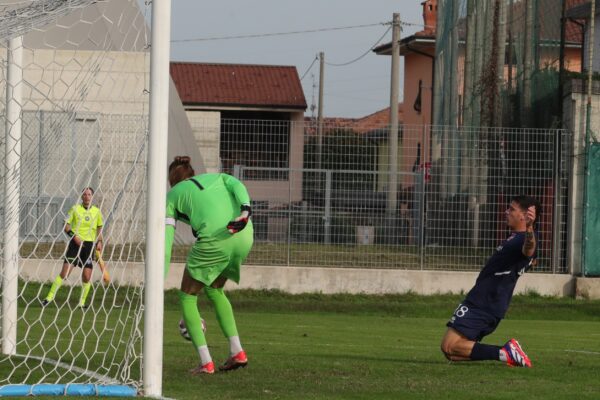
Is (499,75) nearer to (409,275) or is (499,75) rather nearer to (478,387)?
(409,275)

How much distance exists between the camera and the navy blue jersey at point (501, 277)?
33.3ft

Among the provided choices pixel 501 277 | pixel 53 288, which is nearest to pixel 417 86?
pixel 53 288

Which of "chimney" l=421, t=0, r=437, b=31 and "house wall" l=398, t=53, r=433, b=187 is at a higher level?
"chimney" l=421, t=0, r=437, b=31

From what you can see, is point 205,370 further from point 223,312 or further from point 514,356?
point 514,356

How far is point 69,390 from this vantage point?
7.85 meters

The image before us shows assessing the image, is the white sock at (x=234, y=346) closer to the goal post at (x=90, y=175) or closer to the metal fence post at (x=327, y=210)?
the goal post at (x=90, y=175)

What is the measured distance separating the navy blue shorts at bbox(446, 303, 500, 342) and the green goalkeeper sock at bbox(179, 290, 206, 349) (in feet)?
7.37

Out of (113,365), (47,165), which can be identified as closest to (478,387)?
(113,365)

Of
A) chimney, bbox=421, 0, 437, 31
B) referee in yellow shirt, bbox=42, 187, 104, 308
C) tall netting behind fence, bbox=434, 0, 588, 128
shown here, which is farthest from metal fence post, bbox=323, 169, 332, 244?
chimney, bbox=421, 0, 437, 31

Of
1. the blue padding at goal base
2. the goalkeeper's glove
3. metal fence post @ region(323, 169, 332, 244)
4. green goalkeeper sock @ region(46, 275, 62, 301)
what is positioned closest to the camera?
the blue padding at goal base

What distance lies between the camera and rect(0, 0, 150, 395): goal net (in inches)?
344

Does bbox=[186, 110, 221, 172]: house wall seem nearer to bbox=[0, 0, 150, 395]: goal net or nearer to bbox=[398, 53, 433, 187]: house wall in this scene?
bbox=[0, 0, 150, 395]: goal net

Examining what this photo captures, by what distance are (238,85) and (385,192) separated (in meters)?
39.3

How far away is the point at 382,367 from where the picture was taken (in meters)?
10.2
